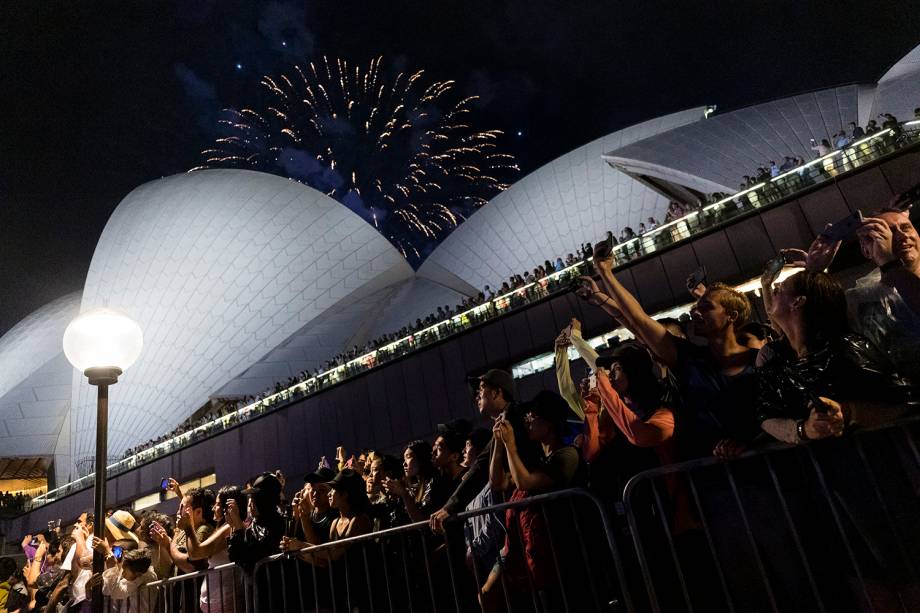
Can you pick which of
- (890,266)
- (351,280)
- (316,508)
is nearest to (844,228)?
(890,266)

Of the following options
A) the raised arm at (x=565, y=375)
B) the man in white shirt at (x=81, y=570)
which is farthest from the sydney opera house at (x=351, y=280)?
the man in white shirt at (x=81, y=570)

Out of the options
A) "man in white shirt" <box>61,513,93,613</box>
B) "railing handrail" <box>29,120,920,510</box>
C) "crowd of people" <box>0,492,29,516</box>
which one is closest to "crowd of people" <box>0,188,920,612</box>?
"man in white shirt" <box>61,513,93,613</box>

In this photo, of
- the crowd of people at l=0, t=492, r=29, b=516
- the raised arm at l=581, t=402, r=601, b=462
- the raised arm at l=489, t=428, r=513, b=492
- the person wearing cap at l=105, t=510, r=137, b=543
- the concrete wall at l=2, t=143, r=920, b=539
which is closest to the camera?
the raised arm at l=489, t=428, r=513, b=492

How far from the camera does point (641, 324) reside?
7.92 feet

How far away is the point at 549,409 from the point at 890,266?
1.69 metres

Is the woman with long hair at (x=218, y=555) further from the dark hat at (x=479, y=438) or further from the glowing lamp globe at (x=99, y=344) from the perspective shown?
the dark hat at (x=479, y=438)

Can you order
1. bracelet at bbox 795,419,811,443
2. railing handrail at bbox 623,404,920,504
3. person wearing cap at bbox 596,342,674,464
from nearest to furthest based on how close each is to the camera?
railing handrail at bbox 623,404,920,504 < bracelet at bbox 795,419,811,443 < person wearing cap at bbox 596,342,674,464

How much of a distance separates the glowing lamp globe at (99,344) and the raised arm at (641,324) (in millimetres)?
3217

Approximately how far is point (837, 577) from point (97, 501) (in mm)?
4082

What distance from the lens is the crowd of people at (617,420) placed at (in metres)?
1.87

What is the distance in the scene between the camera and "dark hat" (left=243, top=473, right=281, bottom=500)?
351cm

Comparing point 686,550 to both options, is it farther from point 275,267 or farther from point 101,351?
A: point 275,267

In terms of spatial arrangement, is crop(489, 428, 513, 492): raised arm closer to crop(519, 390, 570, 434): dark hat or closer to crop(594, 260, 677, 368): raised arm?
crop(519, 390, 570, 434): dark hat

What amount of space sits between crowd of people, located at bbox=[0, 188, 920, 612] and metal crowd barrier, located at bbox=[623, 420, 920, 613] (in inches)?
5.2
